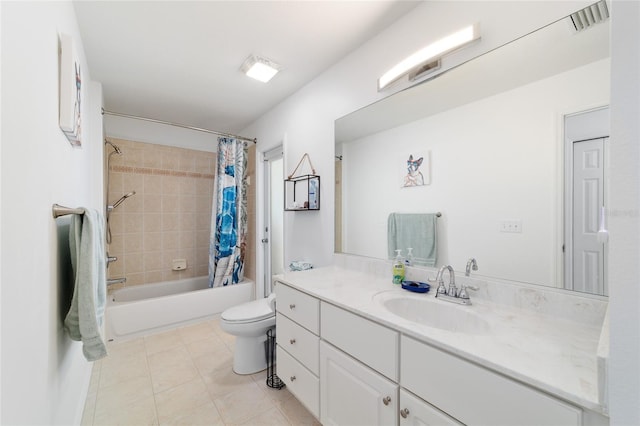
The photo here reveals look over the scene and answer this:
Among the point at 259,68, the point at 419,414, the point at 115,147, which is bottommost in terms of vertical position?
the point at 419,414

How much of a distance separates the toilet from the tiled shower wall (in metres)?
1.38

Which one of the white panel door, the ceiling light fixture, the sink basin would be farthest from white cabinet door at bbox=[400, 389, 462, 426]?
the ceiling light fixture

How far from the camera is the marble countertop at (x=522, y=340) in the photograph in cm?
63

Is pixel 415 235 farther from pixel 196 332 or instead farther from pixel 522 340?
pixel 196 332

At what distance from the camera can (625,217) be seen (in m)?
0.48

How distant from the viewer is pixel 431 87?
1408mm

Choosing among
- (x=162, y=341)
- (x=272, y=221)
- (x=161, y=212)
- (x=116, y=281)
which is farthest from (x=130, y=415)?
(x=161, y=212)

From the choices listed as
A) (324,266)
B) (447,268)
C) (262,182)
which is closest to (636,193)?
(447,268)

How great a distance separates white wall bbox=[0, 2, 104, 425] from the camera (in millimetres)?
618

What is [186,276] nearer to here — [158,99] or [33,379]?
[158,99]

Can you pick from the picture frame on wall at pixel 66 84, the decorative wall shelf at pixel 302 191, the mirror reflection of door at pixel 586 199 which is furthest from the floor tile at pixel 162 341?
the mirror reflection of door at pixel 586 199

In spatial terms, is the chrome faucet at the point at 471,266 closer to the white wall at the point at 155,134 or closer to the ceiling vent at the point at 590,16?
the ceiling vent at the point at 590,16

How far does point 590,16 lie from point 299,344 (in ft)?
6.30

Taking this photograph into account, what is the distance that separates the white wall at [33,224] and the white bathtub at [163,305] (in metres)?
1.35
